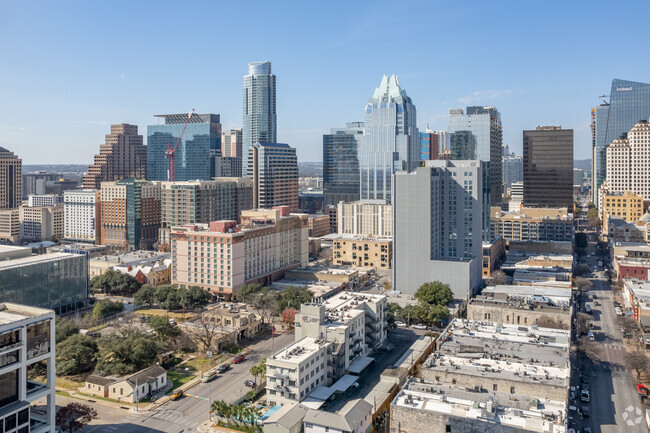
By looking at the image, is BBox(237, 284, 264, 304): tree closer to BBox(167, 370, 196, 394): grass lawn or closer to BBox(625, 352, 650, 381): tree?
BBox(167, 370, 196, 394): grass lawn

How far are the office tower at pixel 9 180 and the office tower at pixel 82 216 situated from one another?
3329 centimetres

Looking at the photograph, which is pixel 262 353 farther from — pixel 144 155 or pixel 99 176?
pixel 144 155

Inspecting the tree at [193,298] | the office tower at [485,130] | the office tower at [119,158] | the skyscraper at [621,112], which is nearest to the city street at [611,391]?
the tree at [193,298]

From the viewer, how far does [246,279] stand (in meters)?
72.1

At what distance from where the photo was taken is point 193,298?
6272 centimetres

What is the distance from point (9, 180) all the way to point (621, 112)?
184 m

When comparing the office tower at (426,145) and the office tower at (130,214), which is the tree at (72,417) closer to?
the office tower at (130,214)

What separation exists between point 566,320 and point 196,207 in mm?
77406

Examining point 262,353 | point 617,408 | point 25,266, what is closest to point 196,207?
point 25,266

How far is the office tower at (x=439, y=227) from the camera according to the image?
6825 cm

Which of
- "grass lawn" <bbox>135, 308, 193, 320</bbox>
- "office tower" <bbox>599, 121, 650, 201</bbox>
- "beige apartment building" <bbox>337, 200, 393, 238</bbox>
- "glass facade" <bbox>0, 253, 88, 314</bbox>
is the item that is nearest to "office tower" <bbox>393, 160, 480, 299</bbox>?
"grass lawn" <bbox>135, 308, 193, 320</bbox>

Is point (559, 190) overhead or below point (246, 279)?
overhead

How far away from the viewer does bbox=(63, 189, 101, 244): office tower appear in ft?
385

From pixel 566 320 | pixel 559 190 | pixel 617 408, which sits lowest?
pixel 617 408
